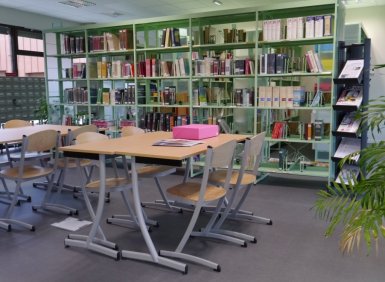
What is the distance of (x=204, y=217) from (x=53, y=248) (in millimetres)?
1360

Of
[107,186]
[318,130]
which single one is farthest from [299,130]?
[107,186]

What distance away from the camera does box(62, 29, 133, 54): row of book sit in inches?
219

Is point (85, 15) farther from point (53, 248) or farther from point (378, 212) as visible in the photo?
point (378, 212)

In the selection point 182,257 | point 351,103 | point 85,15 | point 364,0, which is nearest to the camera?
point 182,257

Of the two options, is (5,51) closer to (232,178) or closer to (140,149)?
(140,149)

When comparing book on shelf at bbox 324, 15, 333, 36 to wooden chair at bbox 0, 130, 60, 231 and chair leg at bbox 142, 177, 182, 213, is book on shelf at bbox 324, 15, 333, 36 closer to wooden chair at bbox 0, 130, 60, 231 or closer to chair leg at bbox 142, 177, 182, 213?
chair leg at bbox 142, 177, 182, 213

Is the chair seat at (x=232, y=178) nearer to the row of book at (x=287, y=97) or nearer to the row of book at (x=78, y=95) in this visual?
the row of book at (x=287, y=97)

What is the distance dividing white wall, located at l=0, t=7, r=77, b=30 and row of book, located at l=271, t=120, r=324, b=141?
5.05 m

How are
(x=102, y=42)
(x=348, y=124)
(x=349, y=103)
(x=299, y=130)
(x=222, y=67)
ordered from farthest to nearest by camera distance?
(x=102, y=42) → (x=222, y=67) → (x=299, y=130) → (x=348, y=124) → (x=349, y=103)

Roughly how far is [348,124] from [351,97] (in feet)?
1.00

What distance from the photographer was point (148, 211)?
3703 millimetres

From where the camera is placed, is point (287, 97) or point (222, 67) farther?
point (222, 67)

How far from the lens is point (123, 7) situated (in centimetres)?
789

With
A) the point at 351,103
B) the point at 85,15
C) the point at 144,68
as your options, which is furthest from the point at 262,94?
the point at 85,15
